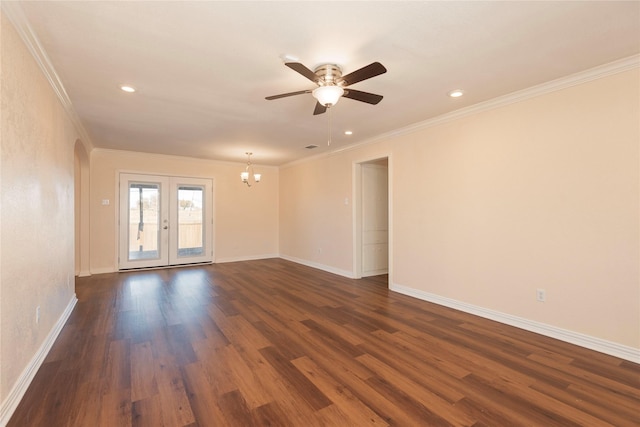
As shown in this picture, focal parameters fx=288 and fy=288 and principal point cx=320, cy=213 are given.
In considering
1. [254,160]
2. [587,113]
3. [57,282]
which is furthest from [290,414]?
[254,160]

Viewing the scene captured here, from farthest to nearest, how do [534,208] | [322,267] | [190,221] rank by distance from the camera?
[190,221], [322,267], [534,208]

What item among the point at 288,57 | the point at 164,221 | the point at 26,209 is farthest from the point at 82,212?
the point at 288,57

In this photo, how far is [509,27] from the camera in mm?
2115

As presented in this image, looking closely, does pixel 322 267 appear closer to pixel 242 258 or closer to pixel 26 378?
pixel 242 258

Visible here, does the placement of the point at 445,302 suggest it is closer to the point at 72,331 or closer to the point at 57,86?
the point at 72,331

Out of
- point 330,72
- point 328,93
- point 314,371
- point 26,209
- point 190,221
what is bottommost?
point 314,371

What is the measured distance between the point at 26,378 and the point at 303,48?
332 cm

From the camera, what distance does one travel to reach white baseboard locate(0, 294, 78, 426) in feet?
5.95

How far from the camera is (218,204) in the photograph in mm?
7516

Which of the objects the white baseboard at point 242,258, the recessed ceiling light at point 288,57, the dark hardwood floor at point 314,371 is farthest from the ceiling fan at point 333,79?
the white baseboard at point 242,258

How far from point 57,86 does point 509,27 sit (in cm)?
417

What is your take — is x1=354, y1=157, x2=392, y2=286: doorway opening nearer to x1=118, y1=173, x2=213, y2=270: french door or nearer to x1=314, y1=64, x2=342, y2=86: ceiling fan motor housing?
x1=314, y1=64, x2=342, y2=86: ceiling fan motor housing

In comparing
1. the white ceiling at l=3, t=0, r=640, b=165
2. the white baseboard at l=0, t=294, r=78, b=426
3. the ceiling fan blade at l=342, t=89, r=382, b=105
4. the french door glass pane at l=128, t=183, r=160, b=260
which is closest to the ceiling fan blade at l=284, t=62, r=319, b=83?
the white ceiling at l=3, t=0, r=640, b=165

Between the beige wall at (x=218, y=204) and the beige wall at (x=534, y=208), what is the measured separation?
13.2 feet
